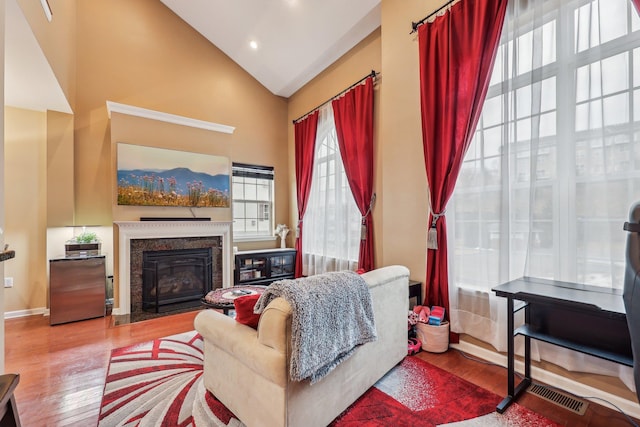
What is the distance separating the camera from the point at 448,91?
267 centimetres

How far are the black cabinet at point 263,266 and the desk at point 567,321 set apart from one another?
3767 millimetres

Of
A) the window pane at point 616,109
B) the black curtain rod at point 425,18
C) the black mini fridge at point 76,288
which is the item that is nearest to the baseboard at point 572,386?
the window pane at point 616,109

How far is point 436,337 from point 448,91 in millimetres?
2297


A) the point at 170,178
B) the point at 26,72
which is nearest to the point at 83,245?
the point at 170,178

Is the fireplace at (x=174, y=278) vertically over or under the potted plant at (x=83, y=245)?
under

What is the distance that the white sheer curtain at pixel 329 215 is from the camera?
4.19m

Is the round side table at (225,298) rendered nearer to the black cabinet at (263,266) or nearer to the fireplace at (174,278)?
the fireplace at (174,278)

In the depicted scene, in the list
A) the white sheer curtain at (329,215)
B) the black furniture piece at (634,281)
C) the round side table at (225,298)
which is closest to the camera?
the black furniture piece at (634,281)

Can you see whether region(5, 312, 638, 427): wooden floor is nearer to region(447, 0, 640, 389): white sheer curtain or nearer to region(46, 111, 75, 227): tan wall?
region(447, 0, 640, 389): white sheer curtain

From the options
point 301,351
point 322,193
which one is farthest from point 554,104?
point 322,193

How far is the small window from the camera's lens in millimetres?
5316

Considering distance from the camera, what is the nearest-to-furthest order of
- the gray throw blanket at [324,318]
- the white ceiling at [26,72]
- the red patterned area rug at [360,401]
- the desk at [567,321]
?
the gray throw blanket at [324,318] < the desk at [567,321] < the red patterned area rug at [360,401] < the white ceiling at [26,72]

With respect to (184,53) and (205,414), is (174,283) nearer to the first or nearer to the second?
(205,414)

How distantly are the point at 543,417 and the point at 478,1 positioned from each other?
3.17 metres
